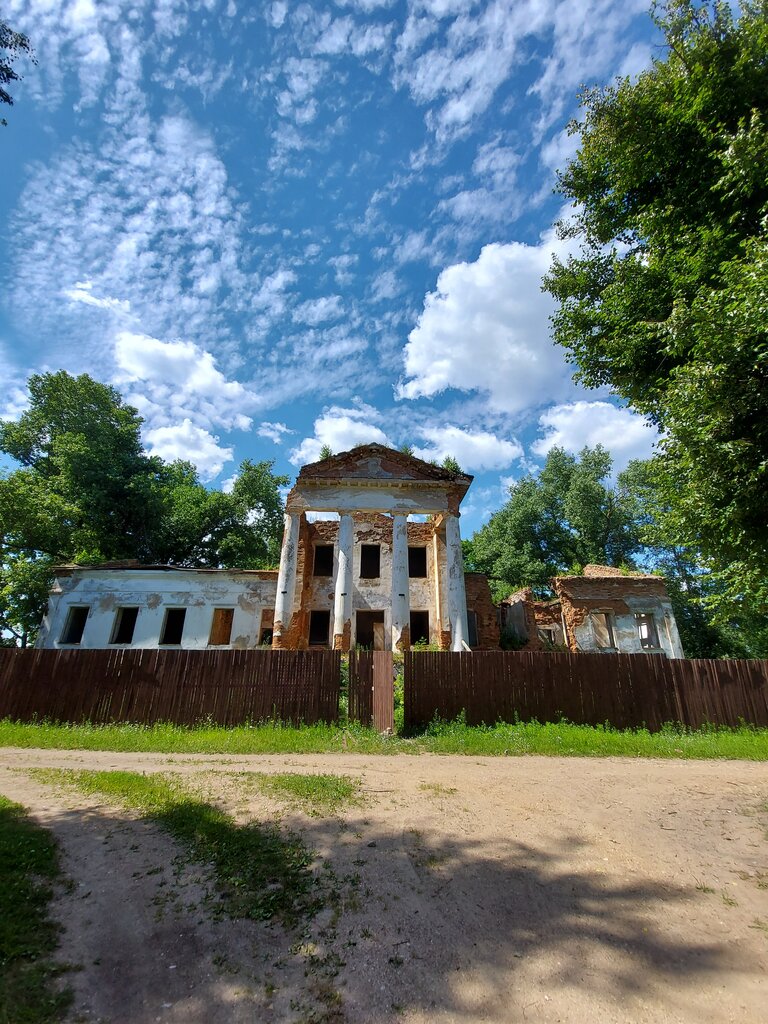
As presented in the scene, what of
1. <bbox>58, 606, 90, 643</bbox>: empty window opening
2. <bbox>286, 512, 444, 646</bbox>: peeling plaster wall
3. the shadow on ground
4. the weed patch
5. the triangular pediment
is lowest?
the shadow on ground

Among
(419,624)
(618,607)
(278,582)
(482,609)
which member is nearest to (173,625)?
(278,582)

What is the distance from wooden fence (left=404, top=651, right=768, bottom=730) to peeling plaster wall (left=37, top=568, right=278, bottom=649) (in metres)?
11.6

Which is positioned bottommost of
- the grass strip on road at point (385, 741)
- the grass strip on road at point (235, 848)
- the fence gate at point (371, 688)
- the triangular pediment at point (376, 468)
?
the grass strip on road at point (235, 848)

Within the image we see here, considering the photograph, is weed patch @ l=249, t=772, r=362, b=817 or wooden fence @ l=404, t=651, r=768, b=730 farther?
wooden fence @ l=404, t=651, r=768, b=730

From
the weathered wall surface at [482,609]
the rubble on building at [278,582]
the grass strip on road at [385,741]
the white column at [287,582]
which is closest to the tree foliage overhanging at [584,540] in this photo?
the weathered wall surface at [482,609]

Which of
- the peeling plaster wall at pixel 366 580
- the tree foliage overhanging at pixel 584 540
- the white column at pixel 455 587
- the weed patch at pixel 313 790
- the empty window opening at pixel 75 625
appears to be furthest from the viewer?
the tree foliage overhanging at pixel 584 540

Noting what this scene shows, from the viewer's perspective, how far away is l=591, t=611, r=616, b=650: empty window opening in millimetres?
19938

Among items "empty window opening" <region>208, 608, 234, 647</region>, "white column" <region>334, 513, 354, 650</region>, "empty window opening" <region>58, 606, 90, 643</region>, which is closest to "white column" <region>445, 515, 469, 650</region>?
"white column" <region>334, 513, 354, 650</region>

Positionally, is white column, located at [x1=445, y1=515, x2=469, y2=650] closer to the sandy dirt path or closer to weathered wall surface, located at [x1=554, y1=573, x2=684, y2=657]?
weathered wall surface, located at [x1=554, y1=573, x2=684, y2=657]

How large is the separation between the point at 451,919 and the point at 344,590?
15.0 meters

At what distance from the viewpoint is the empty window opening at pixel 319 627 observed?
71.5ft

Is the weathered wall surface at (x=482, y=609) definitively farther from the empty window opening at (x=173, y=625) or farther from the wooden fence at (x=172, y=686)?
the empty window opening at (x=173, y=625)

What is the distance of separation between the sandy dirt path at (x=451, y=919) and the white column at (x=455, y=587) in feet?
37.7

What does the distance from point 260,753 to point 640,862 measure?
6507 millimetres
